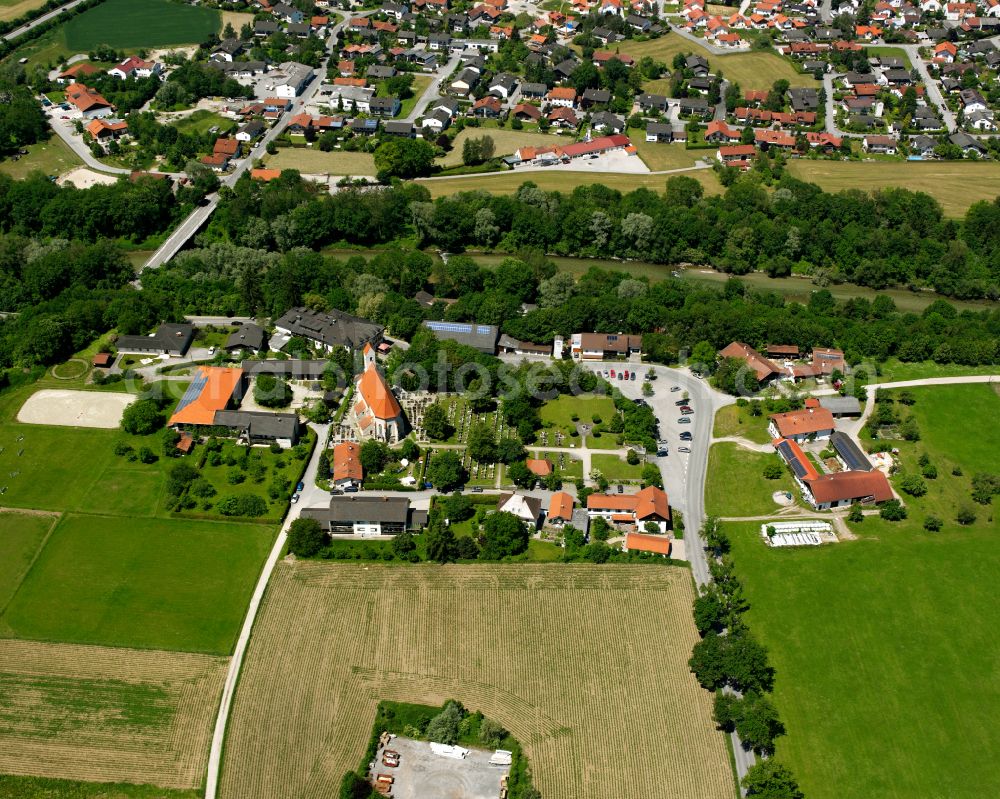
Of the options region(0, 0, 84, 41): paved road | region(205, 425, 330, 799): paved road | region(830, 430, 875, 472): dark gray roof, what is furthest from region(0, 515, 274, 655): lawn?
region(0, 0, 84, 41): paved road

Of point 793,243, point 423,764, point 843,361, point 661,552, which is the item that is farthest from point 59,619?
point 793,243

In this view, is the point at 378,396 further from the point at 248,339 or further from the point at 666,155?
the point at 666,155

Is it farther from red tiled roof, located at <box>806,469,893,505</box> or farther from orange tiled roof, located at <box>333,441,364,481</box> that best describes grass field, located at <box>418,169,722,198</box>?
red tiled roof, located at <box>806,469,893,505</box>

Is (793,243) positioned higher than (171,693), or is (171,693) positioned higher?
(793,243)

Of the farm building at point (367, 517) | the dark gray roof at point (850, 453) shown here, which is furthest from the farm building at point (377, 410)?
the dark gray roof at point (850, 453)

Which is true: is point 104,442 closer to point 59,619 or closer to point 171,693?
point 59,619

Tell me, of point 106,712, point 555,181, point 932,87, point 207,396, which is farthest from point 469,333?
point 932,87

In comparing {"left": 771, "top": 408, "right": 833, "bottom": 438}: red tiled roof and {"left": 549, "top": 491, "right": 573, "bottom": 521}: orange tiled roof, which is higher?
{"left": 771, "top": 408, "right": 833, "bottom": 438}: red tiled roof
